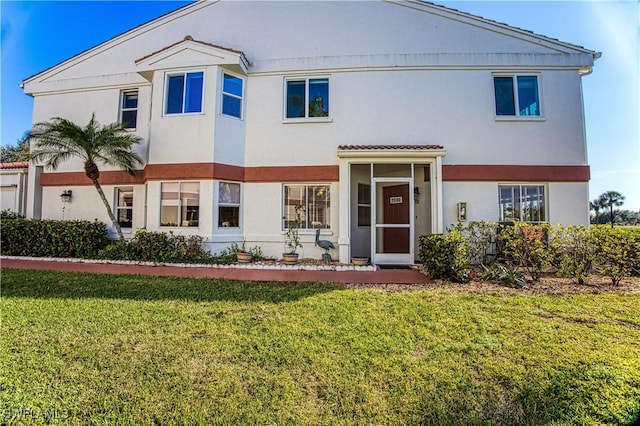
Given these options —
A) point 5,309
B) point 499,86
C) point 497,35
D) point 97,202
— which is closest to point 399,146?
point 499,86

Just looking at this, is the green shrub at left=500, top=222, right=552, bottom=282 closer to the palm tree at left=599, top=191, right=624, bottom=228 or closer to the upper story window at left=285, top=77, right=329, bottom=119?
the upper story window at left=285, top=77, right=329, bottom=119

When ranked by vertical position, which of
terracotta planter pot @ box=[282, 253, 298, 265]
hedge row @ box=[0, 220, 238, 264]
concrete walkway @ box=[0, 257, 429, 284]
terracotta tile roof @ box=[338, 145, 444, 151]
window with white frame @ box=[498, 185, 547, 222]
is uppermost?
terracotta tile roof @ box=[338, 145, 444, 151]

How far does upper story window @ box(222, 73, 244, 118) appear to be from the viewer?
10930mm

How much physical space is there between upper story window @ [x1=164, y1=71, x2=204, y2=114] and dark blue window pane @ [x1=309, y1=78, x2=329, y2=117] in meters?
4.10

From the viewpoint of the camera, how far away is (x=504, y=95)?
10688 mm

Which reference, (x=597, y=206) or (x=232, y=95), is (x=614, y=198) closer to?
(x=597, y=206)

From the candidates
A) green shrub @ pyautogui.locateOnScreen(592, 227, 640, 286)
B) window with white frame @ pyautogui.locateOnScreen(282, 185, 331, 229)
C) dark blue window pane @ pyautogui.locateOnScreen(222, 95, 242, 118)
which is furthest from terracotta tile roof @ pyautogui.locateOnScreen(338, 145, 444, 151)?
green shrub @ pyautogui.locateOnScreen(592, 227, 640, 286)

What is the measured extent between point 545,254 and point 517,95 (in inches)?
248

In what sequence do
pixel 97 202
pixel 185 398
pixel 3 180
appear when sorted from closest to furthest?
pixel 185 398, pixel 97 202, pixel 3 180

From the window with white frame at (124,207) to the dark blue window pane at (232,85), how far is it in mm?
5870

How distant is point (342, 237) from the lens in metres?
10.2

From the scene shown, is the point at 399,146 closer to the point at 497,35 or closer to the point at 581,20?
the point at 497,35

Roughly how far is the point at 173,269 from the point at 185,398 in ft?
22.2

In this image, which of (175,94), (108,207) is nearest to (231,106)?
(175,94)
